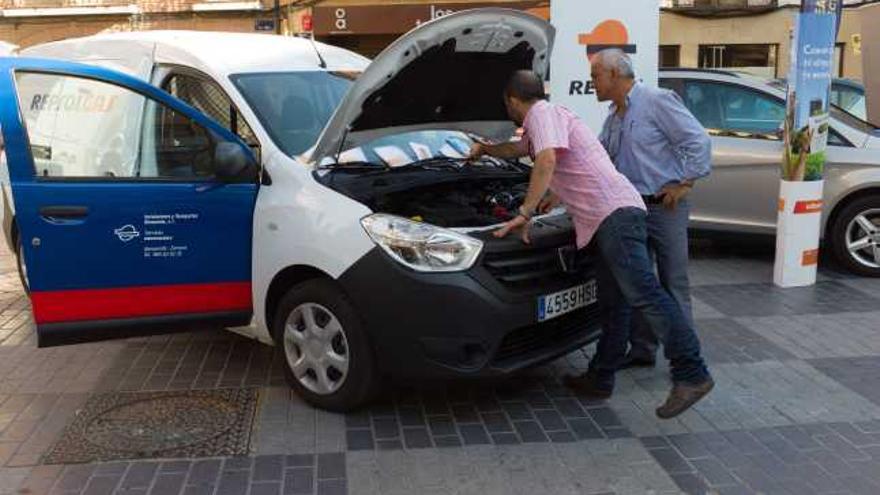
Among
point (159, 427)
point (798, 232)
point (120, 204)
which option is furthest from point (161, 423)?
point (798, 232)

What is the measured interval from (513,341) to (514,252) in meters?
0.44

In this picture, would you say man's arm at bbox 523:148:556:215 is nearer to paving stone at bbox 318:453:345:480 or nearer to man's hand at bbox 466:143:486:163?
man's hand at bbox 466:143:486:163

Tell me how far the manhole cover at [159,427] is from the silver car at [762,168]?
4893mm

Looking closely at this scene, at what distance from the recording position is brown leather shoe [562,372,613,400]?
185 inches

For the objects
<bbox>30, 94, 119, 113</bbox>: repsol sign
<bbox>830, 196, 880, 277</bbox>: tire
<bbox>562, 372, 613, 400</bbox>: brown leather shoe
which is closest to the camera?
<bbox>30, 94, 119, 113</bbox>: repsol sign

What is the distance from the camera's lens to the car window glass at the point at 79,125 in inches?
176

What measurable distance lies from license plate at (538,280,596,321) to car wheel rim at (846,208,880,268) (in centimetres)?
405

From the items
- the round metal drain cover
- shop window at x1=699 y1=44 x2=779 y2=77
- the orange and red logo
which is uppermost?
shop window at x1=699 y1=44 x2=779 y2=77

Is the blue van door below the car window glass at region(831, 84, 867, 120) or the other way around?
below

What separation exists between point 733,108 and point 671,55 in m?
16.9

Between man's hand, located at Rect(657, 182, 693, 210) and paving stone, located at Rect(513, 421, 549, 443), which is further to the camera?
man's hand, located at Rect(657, 182, 693, 210)

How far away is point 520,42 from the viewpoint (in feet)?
15.7

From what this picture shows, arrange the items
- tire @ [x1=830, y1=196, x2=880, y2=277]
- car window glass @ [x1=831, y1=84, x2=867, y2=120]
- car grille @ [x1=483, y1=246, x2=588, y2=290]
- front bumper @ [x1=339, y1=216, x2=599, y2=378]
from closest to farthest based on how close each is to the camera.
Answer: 1. front bumper @ [x1=339, y1=216, x2=599, y2=378]
2. car grille @ [x1=483, y1=246, x2=588, y2=290]
3. tire @ [x1=830, y1=196, x2=880, y2=277]
4. car window glass @ [x1=831, y1=84, x2=867, y2=120]

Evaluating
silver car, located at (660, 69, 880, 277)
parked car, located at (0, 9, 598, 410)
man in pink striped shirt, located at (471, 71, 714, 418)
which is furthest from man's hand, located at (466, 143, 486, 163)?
silver car, located at (660, 69, 880, 277)
